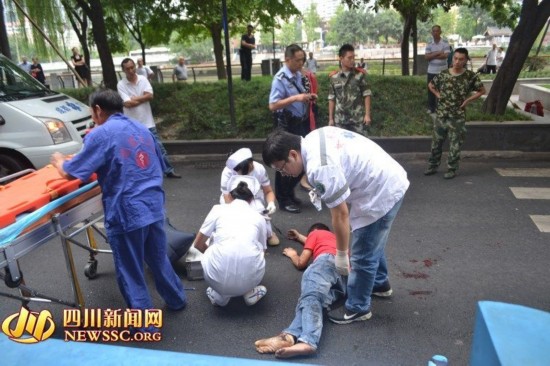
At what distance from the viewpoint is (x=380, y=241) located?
3.03 m

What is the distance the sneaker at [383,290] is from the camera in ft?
11.9

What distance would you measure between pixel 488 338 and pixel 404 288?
259cm

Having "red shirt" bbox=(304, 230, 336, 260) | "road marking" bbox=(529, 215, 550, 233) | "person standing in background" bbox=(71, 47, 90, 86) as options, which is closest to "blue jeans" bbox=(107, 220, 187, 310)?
"red shirt" bbox=(304, 230, 336, 260)

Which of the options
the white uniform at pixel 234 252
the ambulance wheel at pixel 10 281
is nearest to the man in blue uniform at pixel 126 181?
the white uniform at pixel 234 252

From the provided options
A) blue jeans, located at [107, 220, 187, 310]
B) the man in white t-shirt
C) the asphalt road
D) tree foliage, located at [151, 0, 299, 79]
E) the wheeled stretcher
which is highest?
tree foliage, located at [151, 0, 299, 79]

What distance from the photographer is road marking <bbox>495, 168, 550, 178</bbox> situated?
652 centimetres

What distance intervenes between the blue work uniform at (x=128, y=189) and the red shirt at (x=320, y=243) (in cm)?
134

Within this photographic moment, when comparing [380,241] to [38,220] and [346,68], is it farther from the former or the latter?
[346,68]

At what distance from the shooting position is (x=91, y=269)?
4.18m

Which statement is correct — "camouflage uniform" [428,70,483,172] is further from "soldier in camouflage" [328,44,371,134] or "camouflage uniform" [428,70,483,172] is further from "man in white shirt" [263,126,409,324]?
"man in white shirt" [263,126,409,324]

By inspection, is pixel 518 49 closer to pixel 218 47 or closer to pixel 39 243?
pixel 39 243

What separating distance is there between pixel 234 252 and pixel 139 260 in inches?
26.6

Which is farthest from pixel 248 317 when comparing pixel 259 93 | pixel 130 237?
pixel 259 93

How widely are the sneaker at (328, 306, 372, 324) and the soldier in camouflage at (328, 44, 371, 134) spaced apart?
298cm
